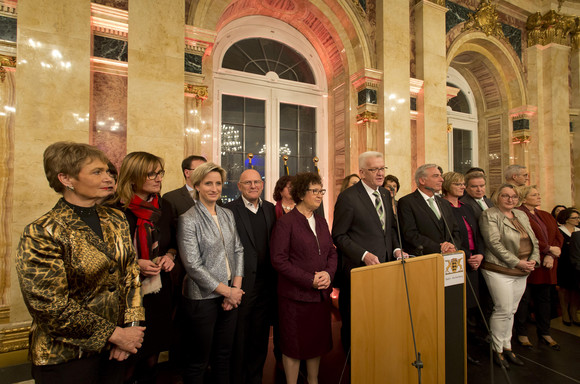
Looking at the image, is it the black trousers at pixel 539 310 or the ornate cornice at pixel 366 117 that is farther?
the ornate cornice at pixel 366 117

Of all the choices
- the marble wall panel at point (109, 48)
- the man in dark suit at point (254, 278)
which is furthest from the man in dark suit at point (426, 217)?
the marble wall panel at point (109, 48)

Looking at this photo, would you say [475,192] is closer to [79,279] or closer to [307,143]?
[307,143]

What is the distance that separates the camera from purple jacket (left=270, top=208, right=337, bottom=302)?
2191 mm

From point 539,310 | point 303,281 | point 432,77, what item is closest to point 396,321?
point 303,281

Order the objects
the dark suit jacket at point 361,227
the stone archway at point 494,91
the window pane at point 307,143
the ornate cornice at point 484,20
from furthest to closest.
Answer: the stone archway at point 494,91 < the ornate cornice at point 484,20 < the window pane at point 307,143 < the dark suit jacket at point 361,227

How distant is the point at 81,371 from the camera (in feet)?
4.61

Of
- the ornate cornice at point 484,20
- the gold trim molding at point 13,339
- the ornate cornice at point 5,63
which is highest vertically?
the ornate cornice at point 484,20

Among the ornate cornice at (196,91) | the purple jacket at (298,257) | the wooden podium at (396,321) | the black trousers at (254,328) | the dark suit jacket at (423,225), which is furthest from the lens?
the ornate cornice at (196,91)

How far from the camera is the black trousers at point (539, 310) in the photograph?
132 inches

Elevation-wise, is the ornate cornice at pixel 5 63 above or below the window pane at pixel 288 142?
above

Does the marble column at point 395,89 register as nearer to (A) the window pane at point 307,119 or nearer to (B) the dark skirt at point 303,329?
(A) the window pane at point 307,119

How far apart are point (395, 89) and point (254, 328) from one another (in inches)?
185

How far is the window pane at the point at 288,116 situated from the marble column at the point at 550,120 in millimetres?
5897

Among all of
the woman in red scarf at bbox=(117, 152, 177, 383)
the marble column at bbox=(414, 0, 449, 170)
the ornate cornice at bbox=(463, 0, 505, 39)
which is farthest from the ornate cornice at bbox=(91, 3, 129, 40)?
the ornate cornice at bbox=(463, 0, 505, 39)
